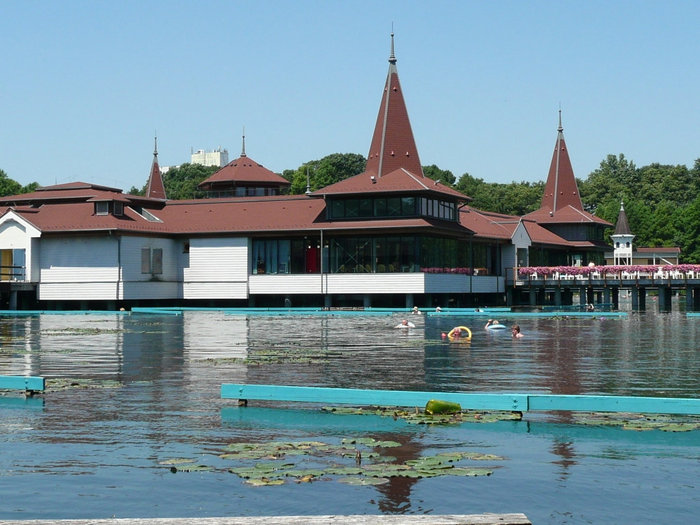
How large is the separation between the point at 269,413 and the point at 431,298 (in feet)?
165

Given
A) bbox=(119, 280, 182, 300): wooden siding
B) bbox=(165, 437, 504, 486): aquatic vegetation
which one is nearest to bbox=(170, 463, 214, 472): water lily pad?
bbox=(165, 437, 504, 486): aquatic vegetation

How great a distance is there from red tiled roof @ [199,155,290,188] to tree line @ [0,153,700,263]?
4692cm

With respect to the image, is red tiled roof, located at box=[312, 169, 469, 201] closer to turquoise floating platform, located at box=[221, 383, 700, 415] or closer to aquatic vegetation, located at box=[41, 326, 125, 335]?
aquatic vegetation, located at box=[41, 326, 125, 335]

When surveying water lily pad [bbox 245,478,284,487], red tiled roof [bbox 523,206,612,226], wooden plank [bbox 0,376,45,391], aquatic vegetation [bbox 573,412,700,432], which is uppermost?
red tiled roof [bbox 523,206,612,226]

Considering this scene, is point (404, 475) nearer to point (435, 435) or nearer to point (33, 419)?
point (435, 435)

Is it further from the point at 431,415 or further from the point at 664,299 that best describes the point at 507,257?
the point at 431,415

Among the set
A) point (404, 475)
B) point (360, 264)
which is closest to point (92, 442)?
point (404, 475)

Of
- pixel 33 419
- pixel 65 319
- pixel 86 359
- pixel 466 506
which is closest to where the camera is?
pixel 466 506

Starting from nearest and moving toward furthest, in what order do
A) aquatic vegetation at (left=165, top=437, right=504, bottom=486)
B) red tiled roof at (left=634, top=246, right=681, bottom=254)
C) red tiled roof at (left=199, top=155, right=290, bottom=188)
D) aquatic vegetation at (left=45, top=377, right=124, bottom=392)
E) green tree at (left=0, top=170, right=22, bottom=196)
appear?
aquatic vegetation at (left=165, top=437, right=504, bottom=486)
aquatic vegetation at (left=45, top=377, right=124, bottom=392)
red tiled roof at (left=199, top=155, right=290, bottom=188)
red tiled roof at (left=634, top=246, right=681, bottom=254)
green tree at (left=0, top=170, right=22, bottom=196)

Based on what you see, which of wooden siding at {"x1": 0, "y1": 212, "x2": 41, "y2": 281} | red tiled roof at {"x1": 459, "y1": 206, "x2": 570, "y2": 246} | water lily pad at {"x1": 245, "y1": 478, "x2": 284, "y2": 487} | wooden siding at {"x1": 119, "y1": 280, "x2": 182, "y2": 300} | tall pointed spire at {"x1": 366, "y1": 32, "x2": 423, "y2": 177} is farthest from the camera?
red tiled roof at {"x1": 459, "y1": 206, "x2": 570, "y2": 246}

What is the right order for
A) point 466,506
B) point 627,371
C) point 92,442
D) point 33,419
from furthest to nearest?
point 627,371 < point 33,419 < point 92,442 < point 466,506

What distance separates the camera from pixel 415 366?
26859 millimetres

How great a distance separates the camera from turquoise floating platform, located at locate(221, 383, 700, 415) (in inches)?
666

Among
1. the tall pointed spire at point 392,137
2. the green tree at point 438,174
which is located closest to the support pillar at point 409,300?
the tall pointed spire at point 392,137
